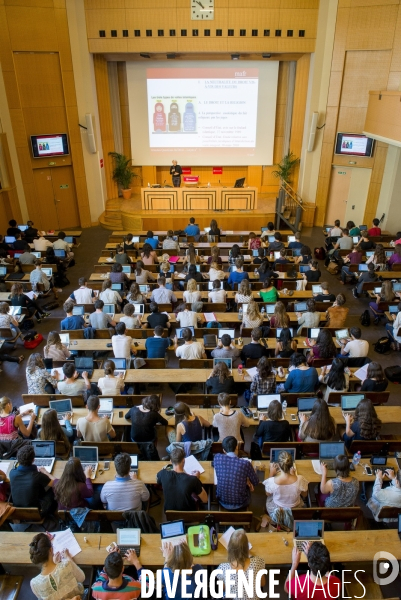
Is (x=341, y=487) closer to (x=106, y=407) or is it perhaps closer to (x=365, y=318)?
(x=106, y=407)

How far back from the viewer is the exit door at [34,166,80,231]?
1472 centimetres

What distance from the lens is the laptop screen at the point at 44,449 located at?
5094mm

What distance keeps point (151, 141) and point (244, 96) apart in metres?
3.46

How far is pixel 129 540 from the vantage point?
161 inches

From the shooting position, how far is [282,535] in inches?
165

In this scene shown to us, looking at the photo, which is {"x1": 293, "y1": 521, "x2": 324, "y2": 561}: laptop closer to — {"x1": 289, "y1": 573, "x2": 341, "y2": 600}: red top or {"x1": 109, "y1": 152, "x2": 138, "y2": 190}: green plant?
{"x1": 289, "y1": 573, "x2": 341, "y2": 600}: red top

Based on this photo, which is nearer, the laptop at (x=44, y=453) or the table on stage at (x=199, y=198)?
the laptop at (x=44, y=453)

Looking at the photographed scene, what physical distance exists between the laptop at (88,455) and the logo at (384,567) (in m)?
2.87

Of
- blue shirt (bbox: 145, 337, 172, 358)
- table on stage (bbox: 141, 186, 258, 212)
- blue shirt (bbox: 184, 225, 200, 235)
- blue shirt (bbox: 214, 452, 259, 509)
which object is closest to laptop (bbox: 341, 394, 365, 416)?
blue shirt (bbox: 214, 452, 259, 509)

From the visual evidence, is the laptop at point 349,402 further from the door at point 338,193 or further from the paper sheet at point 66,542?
the door at point 338,193

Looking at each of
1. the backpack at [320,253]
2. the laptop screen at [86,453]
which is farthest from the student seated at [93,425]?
the backpack at [320,253]

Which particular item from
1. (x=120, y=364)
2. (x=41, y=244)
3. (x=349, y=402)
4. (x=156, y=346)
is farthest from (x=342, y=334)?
(x=41, y=244)

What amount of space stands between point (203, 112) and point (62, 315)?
894 centimetres

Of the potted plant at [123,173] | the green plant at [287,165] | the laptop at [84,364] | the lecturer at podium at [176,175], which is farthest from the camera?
the potted plant at [123,173]
